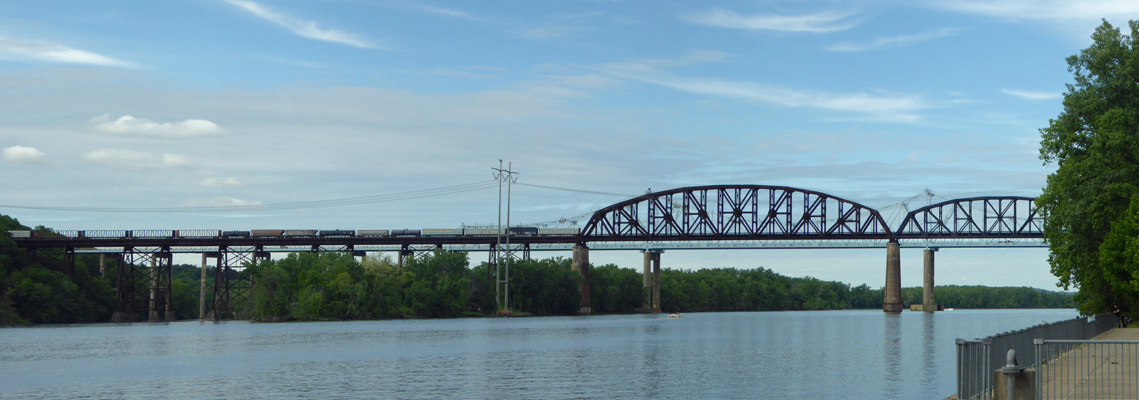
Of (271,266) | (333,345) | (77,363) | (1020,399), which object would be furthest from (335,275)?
(1020,399)

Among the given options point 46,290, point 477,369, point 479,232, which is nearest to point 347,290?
point 46,290

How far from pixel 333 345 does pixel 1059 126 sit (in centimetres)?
4972

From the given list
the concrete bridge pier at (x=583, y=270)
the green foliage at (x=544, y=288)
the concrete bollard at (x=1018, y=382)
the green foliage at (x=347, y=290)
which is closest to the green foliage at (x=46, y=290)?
→ the green foliage at (x=347, y=290)

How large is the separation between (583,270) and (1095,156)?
139010mm

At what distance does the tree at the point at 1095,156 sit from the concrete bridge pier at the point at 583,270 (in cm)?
13029

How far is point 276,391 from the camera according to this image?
39594 mm

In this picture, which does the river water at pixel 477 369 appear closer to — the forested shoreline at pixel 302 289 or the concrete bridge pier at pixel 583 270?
the forested shoreline at pixel 302 289

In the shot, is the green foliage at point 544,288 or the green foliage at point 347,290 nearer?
the green foliage at point 347,290

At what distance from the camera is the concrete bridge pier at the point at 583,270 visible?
18912 centimetres

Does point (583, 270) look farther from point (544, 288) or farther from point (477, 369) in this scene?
point (477, 369)

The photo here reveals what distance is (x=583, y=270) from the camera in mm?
191500

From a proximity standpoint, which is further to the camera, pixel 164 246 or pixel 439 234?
pixel 439 234

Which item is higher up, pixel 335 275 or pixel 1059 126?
pixel 1059 126

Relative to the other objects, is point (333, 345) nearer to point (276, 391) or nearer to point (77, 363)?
point (77, 363)
